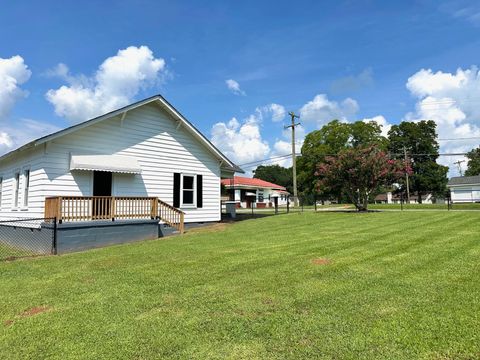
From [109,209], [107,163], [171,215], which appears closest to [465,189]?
[171,215]

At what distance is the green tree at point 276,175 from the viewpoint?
98.5 m

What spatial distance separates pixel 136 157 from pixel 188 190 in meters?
2.95

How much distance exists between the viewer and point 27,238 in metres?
12.3

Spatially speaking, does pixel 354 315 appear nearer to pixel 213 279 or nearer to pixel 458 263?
pixel 213 279

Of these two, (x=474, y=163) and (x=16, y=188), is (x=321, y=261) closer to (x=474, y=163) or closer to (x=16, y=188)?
(x=16, y=188)

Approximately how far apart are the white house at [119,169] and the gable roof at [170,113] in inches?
1.3

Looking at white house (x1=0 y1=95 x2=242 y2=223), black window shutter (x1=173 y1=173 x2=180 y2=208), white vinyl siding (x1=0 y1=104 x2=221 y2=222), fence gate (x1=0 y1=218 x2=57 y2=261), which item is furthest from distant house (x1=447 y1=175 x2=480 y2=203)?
fence gate (x1=0 y1=218 x2=57 y2=261)

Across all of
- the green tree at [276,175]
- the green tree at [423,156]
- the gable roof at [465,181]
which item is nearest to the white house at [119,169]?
the green tree at [423,156]

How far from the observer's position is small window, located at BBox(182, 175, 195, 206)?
1559 cm

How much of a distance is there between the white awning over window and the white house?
3 centimetres

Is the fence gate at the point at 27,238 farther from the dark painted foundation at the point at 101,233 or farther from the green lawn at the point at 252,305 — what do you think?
the green lawn at the point at 252,305

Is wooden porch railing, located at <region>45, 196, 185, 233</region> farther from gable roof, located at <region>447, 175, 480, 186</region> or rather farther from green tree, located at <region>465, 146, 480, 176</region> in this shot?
green tree, located at <region>465, 146, 480, 176</region>

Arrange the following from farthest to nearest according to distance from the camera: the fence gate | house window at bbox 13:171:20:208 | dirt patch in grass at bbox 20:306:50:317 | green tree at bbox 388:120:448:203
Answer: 1. green tree at bbox 388:120:448:203
2. house window at bbox 13:171:20:208
3. the fence gate
4. dirt patch in grass at bbox 20:306:50:317

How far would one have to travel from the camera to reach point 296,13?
13.8 m
